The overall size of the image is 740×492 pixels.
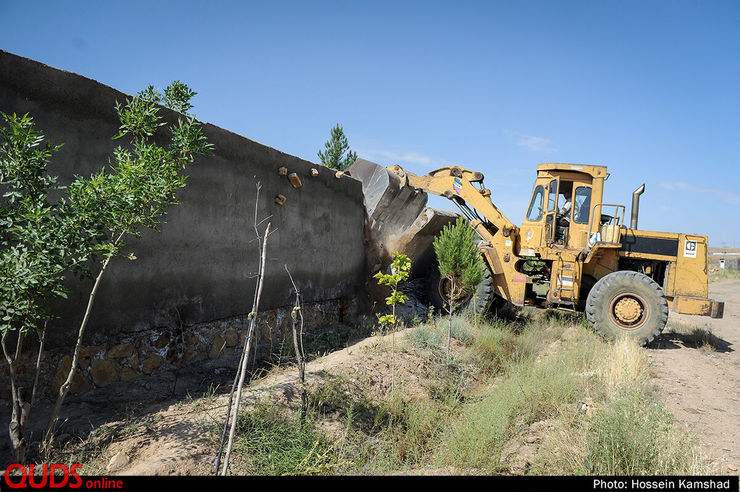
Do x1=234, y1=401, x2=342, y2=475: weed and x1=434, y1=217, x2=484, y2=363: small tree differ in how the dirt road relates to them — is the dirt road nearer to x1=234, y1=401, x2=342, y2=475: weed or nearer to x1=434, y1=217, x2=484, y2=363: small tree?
x1=434, y1=217, x2=484, y2=363: small tree

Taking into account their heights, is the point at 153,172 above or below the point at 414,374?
above

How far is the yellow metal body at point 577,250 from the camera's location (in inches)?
334

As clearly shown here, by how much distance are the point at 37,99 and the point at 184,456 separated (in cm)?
305

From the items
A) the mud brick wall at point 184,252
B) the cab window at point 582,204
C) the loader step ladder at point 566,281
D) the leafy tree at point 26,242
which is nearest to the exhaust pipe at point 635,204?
the cab window at point 582,204

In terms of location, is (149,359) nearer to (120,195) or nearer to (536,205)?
(120,195)

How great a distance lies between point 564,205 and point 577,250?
38.4 inches

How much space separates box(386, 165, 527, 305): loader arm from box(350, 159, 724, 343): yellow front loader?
0.02 m

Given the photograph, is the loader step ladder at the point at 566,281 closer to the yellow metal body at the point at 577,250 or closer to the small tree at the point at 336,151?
the yellow metal body at the point at 577,250

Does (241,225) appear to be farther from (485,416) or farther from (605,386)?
(605,386)

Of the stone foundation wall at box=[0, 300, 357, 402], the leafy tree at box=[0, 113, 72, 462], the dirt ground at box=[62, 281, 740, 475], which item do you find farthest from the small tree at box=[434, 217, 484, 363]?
the leafy tree at box=[0, 113, 72, 462]

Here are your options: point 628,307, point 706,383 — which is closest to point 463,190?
point 628,307

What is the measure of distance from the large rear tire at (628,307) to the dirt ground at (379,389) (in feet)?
1.57

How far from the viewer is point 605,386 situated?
564cm
